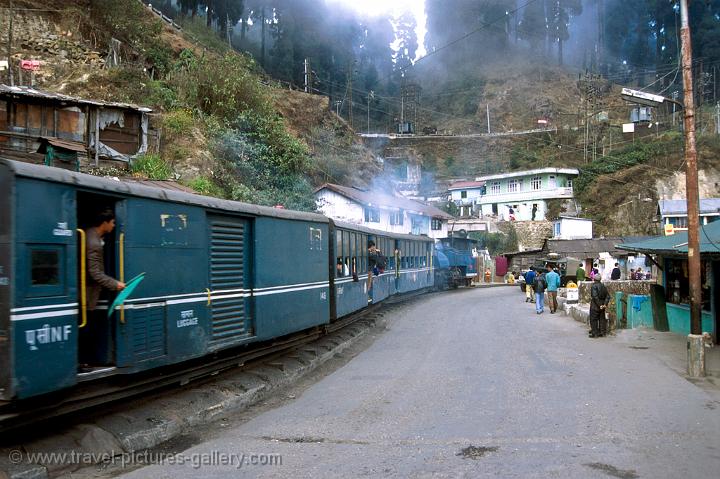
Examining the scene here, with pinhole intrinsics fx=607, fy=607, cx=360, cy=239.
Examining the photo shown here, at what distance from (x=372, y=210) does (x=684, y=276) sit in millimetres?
28210

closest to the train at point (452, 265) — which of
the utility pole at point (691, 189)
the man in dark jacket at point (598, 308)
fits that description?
the man in dark jacket at point (598, 308)

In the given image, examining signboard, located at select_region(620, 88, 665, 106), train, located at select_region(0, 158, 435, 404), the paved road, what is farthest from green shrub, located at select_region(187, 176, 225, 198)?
signboard, located at select_region(620, 88, 665, 106)

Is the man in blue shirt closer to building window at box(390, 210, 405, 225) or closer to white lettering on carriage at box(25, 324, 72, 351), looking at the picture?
white lettering on carriage at box(25, 324, 72, 351)

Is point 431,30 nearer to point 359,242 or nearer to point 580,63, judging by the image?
point 580,63

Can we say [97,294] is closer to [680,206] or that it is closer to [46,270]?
[46,270]

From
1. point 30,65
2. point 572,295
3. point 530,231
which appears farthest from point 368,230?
point 530,231

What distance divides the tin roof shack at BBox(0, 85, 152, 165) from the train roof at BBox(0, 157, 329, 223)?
14.0 metres

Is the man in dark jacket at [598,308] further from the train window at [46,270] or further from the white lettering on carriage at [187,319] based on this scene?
the train window at [46,270]

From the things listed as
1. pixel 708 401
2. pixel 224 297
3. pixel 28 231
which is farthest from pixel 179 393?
pixel 708 401

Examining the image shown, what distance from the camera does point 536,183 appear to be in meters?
63.5

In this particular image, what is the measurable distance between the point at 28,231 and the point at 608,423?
6.52 meters

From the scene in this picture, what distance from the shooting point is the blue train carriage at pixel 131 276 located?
531 cm

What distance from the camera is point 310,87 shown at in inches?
2699

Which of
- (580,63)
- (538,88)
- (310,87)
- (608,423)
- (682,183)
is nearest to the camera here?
(608,423)
